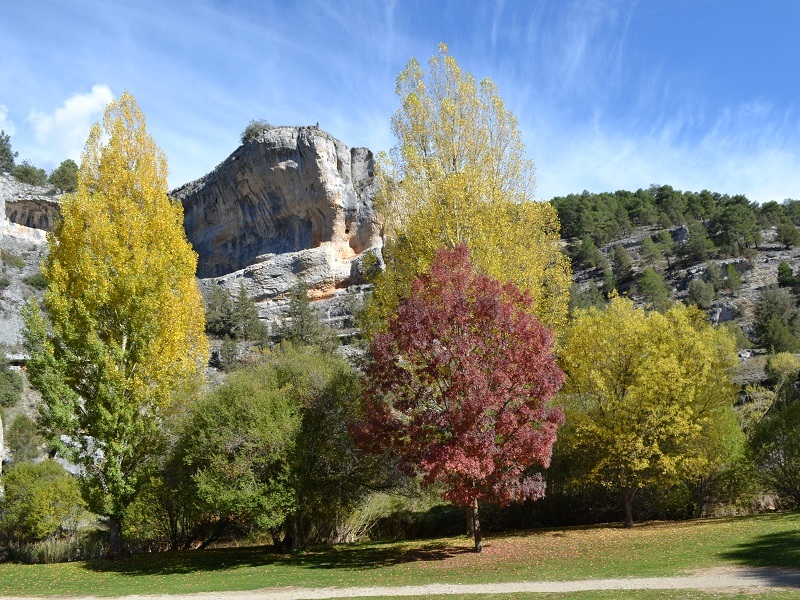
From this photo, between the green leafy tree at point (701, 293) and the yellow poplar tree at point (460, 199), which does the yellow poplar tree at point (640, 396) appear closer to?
the yellow poplar tree at point (460, 199)

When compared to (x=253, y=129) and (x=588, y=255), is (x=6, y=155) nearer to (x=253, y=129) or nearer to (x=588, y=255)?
(x=253, y=129)

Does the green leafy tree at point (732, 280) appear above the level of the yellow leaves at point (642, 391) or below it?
above

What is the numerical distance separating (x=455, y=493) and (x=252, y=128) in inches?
2425

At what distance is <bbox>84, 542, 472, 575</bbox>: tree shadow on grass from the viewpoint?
15.0m

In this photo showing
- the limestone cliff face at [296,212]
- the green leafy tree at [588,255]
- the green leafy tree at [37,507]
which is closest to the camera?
the green leafy tree at [37,507]

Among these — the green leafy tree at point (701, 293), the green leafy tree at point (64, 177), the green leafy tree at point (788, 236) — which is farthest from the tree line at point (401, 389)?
the green leafy tree at point (64, 177)

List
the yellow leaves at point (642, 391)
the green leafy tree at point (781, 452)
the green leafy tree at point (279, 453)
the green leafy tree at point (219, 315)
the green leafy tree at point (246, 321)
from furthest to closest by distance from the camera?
the green leafy tree at point (219, 315) < the green leafy tree at point (246, 321) < the green leafy tree at point (781, 452) < the yellow leaves at point (642, 391) < the green leafy tree at point (279, 453)

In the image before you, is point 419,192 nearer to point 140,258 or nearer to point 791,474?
point 140,258

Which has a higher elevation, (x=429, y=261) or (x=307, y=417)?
(x=429, y=261)

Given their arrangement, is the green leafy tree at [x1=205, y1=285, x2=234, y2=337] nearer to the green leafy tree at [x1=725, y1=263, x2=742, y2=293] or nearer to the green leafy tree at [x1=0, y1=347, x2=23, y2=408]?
the green leafy tree at [x1=0, y1=347, x2=23, y2=408]

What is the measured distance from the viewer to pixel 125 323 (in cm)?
1711

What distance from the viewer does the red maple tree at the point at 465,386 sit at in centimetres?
1341

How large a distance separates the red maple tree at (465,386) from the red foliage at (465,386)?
0.08 ft

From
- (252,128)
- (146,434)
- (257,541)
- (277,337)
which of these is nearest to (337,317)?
(277,337)
